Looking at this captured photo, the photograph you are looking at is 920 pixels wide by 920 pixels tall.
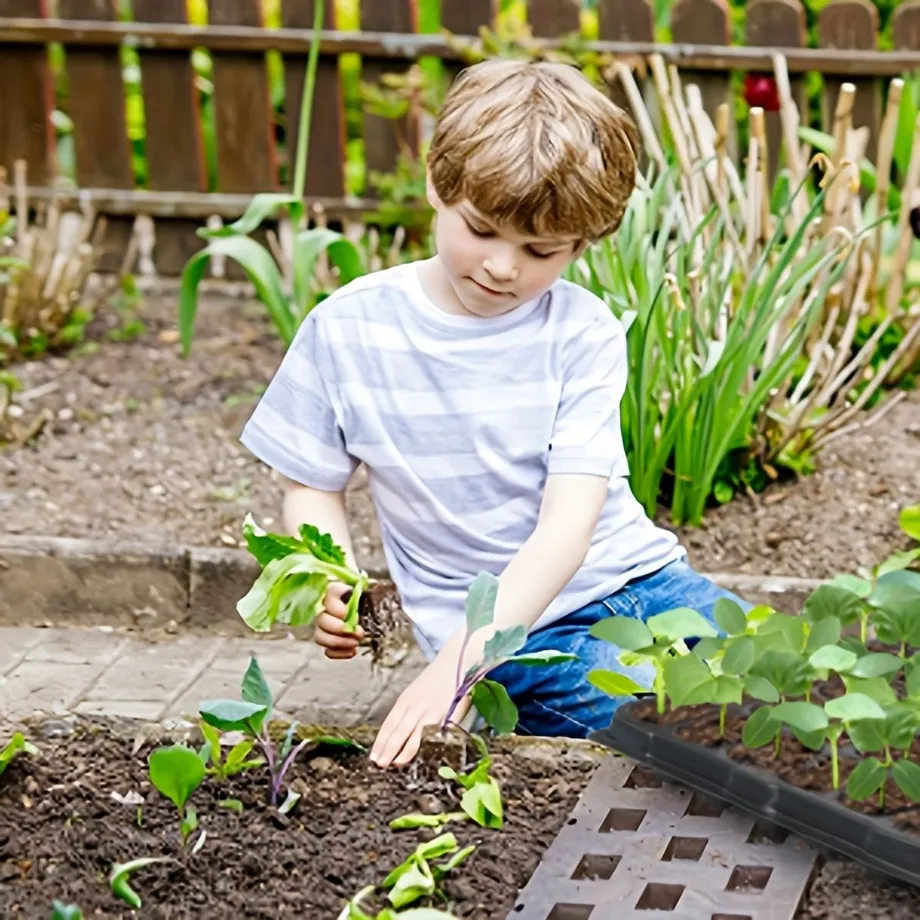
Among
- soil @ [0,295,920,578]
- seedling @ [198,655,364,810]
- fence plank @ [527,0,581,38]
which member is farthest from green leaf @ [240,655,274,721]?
fence plank @ [527,0,581,38]

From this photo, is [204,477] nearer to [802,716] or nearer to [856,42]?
[802,716]

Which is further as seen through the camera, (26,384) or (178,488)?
(26,384)

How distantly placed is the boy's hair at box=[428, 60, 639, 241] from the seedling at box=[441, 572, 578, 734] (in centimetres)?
55

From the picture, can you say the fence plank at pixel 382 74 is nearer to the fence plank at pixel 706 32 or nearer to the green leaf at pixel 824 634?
the fence plank at pixel 706 32

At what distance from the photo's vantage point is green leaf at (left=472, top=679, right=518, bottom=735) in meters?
1.86

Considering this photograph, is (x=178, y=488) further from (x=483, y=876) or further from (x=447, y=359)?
(x=483, y=876)

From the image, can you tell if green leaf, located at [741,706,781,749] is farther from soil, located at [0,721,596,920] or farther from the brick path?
the brick path

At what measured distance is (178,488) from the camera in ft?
12.1

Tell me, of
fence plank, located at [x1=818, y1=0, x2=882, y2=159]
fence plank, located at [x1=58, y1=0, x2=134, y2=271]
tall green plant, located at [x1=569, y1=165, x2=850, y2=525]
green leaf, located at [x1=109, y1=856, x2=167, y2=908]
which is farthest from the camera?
fence plank, located at [x1=58, y1=0, x2=134, y2=271]

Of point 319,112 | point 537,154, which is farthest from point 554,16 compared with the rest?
point 537,154

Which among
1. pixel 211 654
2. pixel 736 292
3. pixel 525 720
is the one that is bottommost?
pixel 211 654

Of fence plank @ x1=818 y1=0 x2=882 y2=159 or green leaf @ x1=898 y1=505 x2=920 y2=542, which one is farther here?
fence plank @ x1=818 y1=0 x2=882 y2=159

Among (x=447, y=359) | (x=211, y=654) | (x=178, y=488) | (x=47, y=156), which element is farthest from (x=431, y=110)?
(x=447, y=359)

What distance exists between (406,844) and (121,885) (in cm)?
28
